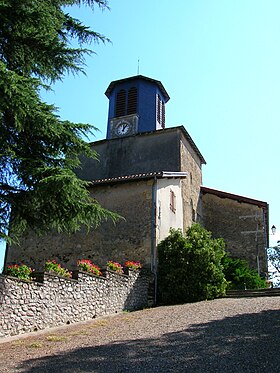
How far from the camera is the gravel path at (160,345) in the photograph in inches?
231

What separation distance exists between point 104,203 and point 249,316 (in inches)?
312

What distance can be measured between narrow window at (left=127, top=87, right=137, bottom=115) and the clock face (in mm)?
634

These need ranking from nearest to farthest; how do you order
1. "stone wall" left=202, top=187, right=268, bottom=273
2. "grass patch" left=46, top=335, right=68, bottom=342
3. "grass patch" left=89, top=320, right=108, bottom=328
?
"grass patch" left=46, top=335, right=68, bottom=342 < "grass patch" left=89, top=320, right=108, bottom=328 < "stone wall" left=202, top=187, right=268, bottom=273

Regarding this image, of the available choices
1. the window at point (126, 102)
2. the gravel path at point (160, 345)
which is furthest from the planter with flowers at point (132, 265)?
the window at point (126, 102)

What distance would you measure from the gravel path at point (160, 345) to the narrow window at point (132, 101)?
1333cm

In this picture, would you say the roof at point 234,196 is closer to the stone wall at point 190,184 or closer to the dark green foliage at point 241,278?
the stone wall at point 190,184

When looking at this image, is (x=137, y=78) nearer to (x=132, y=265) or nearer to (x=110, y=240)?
(x=110, y=240)

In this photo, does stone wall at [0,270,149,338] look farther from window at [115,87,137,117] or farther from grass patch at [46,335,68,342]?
window at [115,87,137,117]

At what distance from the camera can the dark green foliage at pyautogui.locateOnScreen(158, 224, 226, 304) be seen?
1345 cm

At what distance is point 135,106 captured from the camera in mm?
21594

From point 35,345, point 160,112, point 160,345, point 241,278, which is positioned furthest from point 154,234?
point 160,112

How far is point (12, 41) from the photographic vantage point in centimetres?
848

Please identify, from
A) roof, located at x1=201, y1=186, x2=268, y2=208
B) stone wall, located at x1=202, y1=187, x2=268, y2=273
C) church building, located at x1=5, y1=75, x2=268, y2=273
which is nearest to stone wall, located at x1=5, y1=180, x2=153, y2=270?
church building, located at x1=5, y1=75, x2=268, y2=273

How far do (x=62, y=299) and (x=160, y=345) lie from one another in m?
3.62
